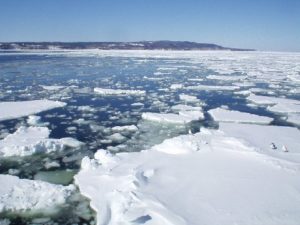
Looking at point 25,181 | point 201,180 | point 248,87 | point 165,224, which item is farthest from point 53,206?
point 248,87

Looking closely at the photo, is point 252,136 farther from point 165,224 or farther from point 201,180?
point 165,224

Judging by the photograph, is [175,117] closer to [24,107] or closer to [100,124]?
[100,124]

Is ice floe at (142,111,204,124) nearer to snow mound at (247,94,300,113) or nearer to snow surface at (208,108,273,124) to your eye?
snow surface at (208,108,273,124)

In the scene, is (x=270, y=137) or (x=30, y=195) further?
(x=270, y=137)

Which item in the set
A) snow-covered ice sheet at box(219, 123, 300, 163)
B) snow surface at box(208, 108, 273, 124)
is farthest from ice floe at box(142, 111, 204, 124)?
snow-covered ice sheet at box(219, 123, 300, 163)

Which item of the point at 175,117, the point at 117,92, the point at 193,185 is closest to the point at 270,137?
the point at 175,117

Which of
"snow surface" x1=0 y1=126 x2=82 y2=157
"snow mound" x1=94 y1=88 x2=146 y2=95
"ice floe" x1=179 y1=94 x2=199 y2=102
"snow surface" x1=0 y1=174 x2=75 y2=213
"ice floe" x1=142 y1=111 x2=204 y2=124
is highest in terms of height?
"snow surface" x1=0 y1=174 x2=75 y2=213
